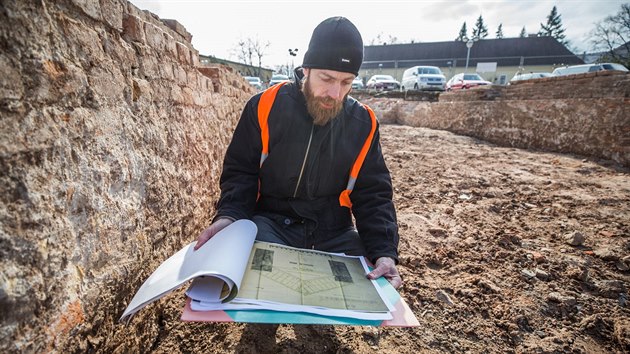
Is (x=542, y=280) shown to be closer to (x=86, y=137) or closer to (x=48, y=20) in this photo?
(x=86, y=137)

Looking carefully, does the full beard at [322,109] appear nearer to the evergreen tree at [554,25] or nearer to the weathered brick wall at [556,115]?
the weathered brick wall at [556,115]

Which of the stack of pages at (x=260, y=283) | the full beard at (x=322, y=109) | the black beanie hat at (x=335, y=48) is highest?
the black beanie hat at (x=335, y=48)

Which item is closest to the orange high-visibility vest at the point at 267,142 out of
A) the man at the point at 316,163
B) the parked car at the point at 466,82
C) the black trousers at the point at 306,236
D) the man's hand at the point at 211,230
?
the man at the point at 316,163

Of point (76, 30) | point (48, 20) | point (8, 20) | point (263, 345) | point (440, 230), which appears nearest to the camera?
point (8, 20)

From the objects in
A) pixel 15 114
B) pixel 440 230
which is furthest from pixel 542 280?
pixel 15 114

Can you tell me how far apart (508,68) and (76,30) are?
141 ft

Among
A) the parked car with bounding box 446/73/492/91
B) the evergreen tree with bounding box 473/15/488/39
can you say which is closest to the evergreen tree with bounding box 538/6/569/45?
the evergreen tree with bounding box 473/15/488/39

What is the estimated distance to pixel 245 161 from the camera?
→ 1.61m

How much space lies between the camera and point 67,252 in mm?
813

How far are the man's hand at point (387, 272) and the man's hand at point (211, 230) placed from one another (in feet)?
2.27

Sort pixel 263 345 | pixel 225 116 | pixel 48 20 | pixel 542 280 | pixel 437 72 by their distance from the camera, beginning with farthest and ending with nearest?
1. pixel 437 72
2. pixel 225 116
3. pixel 542 280
4. pixel 263 345
5. pixel 48 20

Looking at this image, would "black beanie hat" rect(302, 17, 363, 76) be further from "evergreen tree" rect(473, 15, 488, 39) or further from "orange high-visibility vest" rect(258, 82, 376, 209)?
"evergreen tree" rect(473, 15, 488, 39)

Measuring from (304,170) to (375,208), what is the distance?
44 centimetres

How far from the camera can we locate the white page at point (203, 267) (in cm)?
81
